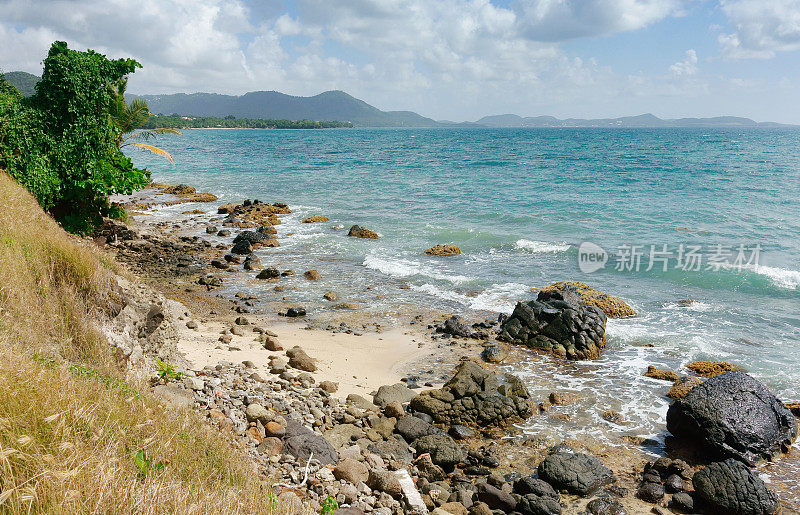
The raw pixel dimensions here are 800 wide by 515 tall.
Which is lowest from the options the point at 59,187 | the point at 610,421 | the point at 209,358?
the point at 610,421

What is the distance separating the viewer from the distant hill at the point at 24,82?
54.2 feet

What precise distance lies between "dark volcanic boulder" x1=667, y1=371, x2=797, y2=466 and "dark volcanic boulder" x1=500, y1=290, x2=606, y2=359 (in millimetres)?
3502

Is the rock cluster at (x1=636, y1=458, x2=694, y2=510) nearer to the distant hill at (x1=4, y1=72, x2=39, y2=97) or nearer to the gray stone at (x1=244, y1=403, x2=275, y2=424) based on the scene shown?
the gray stone at (x1=244, y1=403, x2=275, y2=424)

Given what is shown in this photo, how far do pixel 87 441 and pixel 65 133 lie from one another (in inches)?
527

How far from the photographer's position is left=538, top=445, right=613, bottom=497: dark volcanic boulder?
7859 mm

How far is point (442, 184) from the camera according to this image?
45531 mm

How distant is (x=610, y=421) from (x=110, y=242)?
803 inches

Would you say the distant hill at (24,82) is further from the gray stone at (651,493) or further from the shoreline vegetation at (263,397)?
the gray stone at (651,493)

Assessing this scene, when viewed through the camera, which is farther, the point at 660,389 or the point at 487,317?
the point at 487,317

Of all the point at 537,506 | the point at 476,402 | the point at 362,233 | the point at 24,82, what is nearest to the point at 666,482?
the point at 537,506

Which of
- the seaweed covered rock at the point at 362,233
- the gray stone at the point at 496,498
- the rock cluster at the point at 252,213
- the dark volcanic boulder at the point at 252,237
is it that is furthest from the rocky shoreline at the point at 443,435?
the rock cluster at the point at 252,213

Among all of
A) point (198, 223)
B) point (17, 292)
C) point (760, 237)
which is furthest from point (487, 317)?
point (198, 223)

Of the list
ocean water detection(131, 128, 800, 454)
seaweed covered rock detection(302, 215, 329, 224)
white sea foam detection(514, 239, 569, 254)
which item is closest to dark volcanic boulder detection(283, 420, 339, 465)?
ocean water detection(131, 128, 800, 454)

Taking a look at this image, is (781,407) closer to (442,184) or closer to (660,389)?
(660,389)
